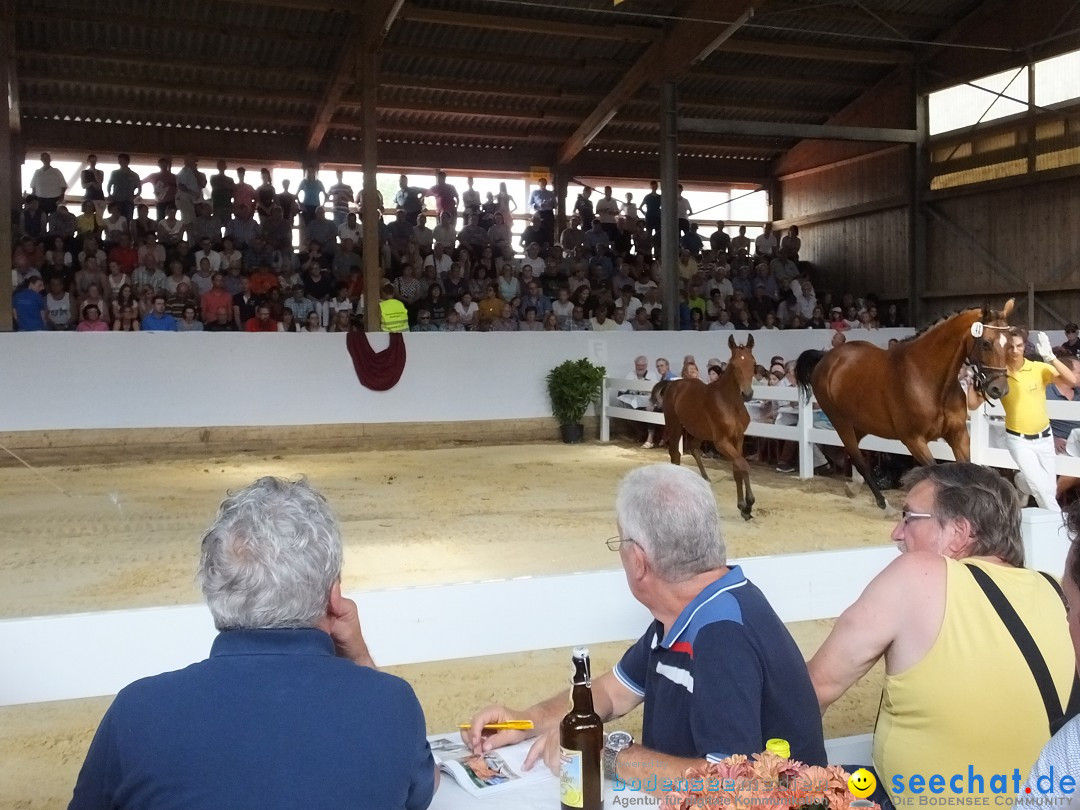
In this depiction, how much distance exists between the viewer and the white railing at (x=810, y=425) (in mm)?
7383

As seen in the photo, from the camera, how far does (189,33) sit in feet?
48.8

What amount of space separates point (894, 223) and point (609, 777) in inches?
806

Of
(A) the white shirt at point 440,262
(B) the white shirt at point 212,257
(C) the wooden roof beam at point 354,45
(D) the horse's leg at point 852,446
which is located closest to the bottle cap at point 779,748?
(D) the horse's leg at point 852,446

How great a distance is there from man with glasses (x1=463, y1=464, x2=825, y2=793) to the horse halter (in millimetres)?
5194

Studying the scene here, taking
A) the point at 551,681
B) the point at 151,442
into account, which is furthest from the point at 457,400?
the point at 551,681

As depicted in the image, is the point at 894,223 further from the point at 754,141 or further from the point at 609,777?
the point at 609,777

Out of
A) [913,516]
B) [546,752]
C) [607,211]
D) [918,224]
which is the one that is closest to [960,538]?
[913,516]

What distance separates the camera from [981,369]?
657 cm

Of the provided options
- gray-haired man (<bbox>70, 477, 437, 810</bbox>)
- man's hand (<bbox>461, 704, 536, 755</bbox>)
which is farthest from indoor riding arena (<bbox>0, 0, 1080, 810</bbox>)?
gray-haired man (<bbox>70, 477, 437, 810</bbox>)

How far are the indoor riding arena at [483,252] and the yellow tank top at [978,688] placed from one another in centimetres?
173

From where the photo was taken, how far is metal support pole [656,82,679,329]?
15.7 metres

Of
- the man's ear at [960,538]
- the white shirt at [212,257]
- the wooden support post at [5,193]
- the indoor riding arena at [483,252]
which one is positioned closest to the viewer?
the man's ear at [960,538]

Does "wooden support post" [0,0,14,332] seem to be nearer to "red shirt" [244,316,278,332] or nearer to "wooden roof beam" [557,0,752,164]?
"red shirt" [244,316,278,332]

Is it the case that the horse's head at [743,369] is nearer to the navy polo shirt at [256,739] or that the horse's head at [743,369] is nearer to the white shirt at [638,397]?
the white shirt at [638,397]
